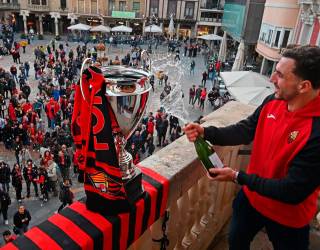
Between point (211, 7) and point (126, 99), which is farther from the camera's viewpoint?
point (211, 7)

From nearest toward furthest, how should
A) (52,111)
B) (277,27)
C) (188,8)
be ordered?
(52,111) → (277,27) → (188,8)

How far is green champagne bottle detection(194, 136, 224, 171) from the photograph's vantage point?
7.36ft

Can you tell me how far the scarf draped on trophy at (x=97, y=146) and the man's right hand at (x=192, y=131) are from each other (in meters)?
0.67

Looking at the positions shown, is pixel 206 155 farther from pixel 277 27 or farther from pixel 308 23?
pixel 277 27

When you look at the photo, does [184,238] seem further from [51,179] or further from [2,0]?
[2,0]

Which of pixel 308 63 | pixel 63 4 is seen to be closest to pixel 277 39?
pixel 308 63

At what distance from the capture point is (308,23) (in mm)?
21047

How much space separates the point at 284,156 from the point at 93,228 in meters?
1.14

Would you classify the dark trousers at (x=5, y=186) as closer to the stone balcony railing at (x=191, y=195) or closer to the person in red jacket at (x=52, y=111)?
the person in red jacket at (x=52, y=111)

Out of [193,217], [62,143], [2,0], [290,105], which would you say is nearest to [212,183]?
[193,217]

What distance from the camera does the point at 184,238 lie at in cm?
272

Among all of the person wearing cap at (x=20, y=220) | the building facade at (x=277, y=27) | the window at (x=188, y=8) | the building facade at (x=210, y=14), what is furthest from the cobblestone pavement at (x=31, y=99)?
the building facade at (x=210, y=14)

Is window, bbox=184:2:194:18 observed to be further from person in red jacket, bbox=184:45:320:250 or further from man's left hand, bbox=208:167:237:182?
man's left hand, bbox=208:167:237:182

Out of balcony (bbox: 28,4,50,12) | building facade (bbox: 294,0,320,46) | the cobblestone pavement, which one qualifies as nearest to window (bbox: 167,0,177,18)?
the cobblestone pavement
